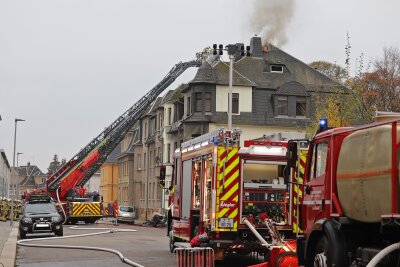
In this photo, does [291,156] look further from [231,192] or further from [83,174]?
[83,174]

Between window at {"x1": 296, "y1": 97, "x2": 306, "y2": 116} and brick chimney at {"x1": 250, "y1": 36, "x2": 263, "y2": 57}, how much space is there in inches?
207

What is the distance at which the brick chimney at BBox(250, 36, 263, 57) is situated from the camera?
5750 centimetres

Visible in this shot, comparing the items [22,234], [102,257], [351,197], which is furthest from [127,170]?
[351,197]

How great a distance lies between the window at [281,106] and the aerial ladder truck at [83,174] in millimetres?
10723

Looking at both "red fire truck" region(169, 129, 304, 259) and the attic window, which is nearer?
"red fire truck" region(169, 129, 304, 259)

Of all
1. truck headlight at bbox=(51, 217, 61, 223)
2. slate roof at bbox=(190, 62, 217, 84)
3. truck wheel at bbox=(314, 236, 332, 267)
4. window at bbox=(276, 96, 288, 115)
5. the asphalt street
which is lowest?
the asphalt street

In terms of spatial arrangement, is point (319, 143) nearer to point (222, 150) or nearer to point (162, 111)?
point (222, 150)

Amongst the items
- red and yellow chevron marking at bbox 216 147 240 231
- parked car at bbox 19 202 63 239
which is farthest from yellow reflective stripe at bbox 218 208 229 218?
parked car at bbox 19 202 63 239

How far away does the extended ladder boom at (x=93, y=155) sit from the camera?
153 ft

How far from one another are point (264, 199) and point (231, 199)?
0.89 m

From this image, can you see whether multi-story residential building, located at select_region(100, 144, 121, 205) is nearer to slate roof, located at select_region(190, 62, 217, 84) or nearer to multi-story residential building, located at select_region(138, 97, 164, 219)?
multi-story residential building, located at select_region(138, 97, 164, 219)

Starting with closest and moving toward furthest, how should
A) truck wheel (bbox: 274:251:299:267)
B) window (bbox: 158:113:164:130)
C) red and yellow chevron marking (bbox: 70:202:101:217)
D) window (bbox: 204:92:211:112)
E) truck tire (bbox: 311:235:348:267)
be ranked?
1. truck tire (bbox: 311:235:348:267)
2. truck wheel (bbox: 274:251:299:267)
3. red and yellow chevron marking (bbox: 70:202:101:217)
4. window (bbox: 204:92:211:112)
5. window (bbox: 158:113:164:130)

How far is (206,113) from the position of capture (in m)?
53.6

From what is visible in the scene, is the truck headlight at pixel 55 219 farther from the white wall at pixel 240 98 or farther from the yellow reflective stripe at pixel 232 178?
the white wall at pixel 240 98
